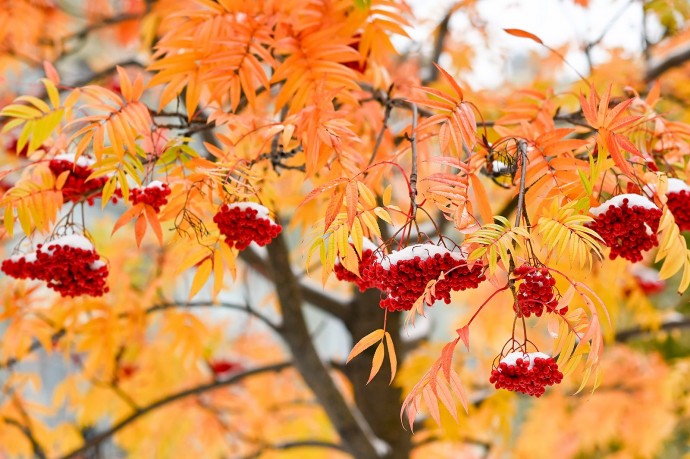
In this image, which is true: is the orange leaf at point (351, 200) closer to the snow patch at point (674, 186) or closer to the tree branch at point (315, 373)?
the snow patch at point (674, 186)

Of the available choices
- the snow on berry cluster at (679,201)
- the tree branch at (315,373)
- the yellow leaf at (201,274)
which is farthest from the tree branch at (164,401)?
the snow on berry cluster at (679,201)

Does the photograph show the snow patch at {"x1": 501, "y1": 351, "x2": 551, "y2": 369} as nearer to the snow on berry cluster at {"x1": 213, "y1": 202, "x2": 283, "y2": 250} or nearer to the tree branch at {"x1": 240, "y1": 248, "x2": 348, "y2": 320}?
the snow on berry cluster at {"x1": 213, "y1": 202, "x2": 283, "y2": 250}

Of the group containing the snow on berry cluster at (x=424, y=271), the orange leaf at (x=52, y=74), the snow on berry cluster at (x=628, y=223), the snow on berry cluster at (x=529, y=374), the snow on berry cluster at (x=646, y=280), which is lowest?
the snow on berry cluster at (x=529, y=374)

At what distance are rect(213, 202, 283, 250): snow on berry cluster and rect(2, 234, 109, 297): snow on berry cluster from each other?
27 centimetres

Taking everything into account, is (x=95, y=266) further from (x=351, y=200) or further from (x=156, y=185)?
(x=351, y=200)

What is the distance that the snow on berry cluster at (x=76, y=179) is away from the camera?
Answer: 136 cm

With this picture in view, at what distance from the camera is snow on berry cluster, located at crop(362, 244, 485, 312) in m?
0.98

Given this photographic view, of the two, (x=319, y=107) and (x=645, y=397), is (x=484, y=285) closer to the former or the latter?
(x=645, y=397)

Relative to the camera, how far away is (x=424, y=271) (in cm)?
97

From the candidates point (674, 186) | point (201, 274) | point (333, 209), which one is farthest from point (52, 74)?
point (674, 186)

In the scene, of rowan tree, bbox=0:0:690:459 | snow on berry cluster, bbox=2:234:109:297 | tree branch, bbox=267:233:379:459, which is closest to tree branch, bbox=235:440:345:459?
rowan tree, bbox=0:0:690:459

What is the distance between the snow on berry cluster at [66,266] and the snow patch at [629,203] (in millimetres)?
884

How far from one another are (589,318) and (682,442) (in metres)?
5.96

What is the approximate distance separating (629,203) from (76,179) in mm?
1017
